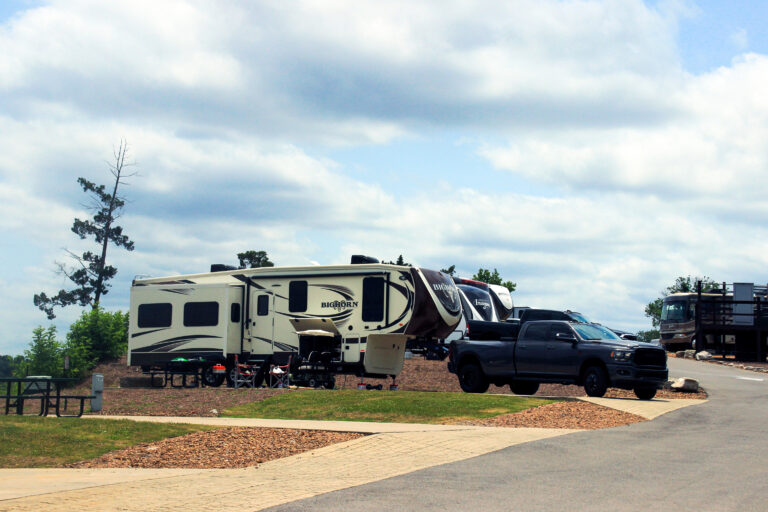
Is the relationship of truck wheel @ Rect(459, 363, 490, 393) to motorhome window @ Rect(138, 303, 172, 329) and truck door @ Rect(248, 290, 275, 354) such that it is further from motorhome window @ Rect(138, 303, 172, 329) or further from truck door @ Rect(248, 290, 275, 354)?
motorhome window @ Rect(138, 303, 172, 329)

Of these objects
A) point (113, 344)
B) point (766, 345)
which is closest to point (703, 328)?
point (766, 345)

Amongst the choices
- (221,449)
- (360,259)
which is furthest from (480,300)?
(221,449)

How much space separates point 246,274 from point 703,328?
80.3 ft

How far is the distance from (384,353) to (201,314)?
20.2 feet

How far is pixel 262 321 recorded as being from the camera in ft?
88.4

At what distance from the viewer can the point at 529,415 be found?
1762cm

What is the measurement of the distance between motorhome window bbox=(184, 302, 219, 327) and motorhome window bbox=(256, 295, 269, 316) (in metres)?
1.27

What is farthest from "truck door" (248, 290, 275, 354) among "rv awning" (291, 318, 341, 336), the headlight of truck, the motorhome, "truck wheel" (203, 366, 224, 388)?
the motorhome

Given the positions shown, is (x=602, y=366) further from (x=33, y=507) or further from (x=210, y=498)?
(x=33, y=507)

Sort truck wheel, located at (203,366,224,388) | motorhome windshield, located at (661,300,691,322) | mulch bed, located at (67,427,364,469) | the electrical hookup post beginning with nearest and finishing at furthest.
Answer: mulch bed, located at (67,427,364,469) → the electrical hookup post → truck wheel, located at (203,366,224,388) → motorhome windshield, located at (661,300,691,322)

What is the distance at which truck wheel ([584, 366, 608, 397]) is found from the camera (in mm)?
21062

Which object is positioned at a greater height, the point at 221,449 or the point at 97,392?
the point at 97,392

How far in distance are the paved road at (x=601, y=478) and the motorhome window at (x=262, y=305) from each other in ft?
43.9

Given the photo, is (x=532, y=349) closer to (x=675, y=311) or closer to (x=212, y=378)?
(x=212, y=378)
